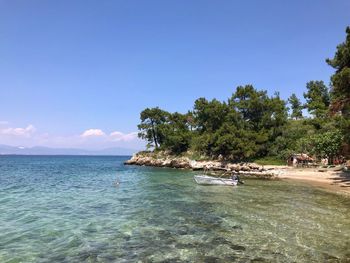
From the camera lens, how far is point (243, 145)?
66.2m

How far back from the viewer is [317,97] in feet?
292

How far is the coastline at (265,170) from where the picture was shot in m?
38.0

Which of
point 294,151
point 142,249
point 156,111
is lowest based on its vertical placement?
point 142,249

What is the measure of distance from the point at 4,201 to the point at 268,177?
37363 millimetres

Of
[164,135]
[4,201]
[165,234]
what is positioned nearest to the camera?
[165,234]

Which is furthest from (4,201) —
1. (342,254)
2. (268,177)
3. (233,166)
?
(233,166)

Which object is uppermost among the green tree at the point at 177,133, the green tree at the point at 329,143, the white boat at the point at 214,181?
the green tree at the point at 177,133

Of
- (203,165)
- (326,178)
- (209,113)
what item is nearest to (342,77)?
(326,178)

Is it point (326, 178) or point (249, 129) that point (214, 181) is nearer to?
point (326, 178)

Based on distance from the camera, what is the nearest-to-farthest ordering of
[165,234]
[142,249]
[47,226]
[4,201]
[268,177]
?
[142,249] < [165,234] < [47,226] < [4,201] < [268,177]

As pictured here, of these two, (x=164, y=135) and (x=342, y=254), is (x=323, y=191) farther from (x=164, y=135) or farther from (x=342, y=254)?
(x=164, y=135)

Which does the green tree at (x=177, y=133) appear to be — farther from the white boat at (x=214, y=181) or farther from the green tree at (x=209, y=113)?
the white boat at (x=214, y=181)

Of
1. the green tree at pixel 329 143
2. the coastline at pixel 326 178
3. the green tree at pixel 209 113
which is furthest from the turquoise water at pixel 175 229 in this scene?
the green tree at pixel 209 113

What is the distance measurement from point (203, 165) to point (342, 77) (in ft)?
136
